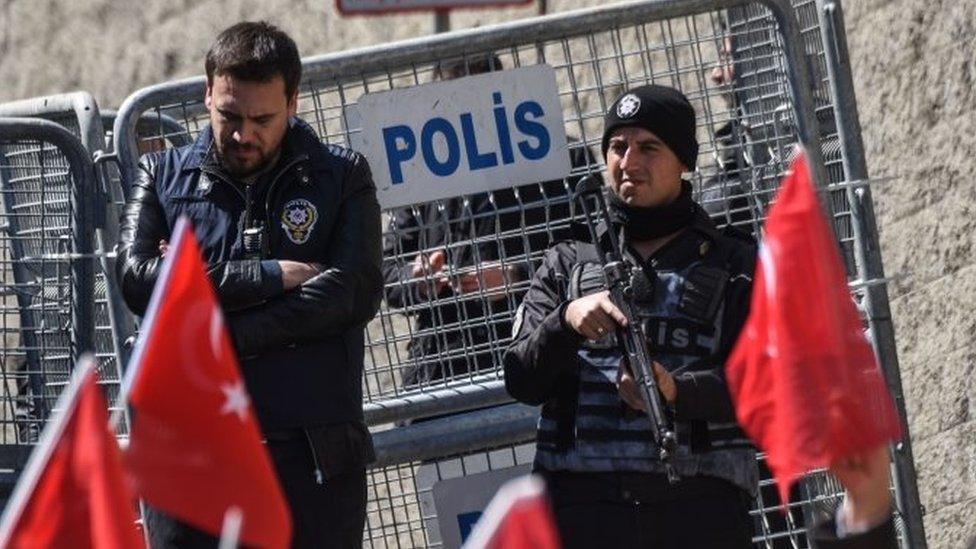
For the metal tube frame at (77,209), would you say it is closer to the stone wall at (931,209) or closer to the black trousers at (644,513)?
the black trousers at (644,513)

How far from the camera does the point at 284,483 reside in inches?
229

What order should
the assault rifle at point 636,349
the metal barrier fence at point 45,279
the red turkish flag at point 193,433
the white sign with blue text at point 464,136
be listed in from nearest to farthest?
1. the red turkish flag at point 193,433
2. the assault rifle at point 636,349
3. the white sign with blue text at point 464,136
4. the metal barrier fence at point 45,279

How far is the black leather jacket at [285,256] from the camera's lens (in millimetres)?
5840

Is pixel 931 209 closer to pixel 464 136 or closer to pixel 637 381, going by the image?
pixel 464 136

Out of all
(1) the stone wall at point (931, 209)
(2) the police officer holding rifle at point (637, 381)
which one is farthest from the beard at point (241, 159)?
(1) the stone wall at point (931, 209)

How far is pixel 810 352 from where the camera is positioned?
14.9 ft

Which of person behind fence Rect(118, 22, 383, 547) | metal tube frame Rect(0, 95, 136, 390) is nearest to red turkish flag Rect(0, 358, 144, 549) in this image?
person behind fence Rect(118, 22, 383, 547)

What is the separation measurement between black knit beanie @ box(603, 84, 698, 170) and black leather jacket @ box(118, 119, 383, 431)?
60 centimetres

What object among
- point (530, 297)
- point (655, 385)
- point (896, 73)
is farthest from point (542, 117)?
point (896, 73)

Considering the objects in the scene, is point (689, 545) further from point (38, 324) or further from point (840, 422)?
point (38, 324)

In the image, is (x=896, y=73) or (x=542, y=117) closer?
(x=542, y=117)

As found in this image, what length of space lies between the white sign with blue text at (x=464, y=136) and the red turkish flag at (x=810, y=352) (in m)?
2.12

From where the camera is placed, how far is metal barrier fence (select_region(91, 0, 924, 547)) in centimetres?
680

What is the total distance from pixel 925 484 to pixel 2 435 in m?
2.98
